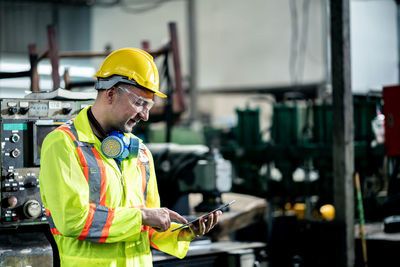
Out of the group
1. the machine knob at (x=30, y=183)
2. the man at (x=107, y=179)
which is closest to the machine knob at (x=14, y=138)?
the machine knob at (x=30, y=183)

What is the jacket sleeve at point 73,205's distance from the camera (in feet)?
7.34

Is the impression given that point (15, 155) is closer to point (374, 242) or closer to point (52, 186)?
point (52, 186)

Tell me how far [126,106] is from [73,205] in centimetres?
45

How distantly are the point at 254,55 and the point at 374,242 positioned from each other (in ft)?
30.8

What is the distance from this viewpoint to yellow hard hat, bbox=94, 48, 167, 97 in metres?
2.44

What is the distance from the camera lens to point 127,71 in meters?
2.44

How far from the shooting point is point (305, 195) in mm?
7062

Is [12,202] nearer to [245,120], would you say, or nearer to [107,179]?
[107,179]

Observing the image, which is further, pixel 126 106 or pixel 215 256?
pixel 215 256

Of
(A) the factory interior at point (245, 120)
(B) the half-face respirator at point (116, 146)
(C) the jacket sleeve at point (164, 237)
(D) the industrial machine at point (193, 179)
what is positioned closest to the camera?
(B) the half-face respirator at point (116, 146)

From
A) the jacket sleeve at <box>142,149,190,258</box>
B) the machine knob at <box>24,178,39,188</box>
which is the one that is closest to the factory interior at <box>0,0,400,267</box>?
the machine knob at <box>24,178,39,188</box>

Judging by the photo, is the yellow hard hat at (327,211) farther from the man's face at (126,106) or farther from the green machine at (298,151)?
the man's face at (126,106)

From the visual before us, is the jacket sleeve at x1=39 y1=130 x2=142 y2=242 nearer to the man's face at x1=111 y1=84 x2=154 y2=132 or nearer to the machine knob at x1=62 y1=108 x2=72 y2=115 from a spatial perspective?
the man's face at x1=111 y1=84 x2=154 y2=132

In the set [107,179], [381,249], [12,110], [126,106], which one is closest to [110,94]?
[126,106]
